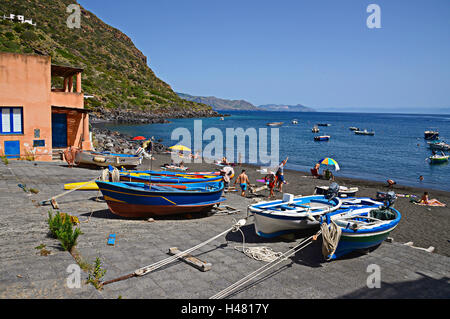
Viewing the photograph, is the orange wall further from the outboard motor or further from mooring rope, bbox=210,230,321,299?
mooring rope, bbox=210,230,321,299

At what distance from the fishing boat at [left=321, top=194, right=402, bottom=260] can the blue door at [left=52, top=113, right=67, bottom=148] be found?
20416 mm

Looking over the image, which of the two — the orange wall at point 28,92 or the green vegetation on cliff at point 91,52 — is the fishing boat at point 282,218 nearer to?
the orange wall at point 28,92

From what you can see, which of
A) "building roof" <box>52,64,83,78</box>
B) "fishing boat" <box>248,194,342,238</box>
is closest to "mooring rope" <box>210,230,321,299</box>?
"fishing boat" <box>248,194,342,238</box>

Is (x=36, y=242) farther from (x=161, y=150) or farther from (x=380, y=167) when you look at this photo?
(x=380, y=167)

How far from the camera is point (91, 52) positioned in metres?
101

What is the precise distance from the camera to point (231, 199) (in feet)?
54.8

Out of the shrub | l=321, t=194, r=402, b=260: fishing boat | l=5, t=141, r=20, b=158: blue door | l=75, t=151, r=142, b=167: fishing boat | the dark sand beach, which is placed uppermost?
l=5, t=141, r=20, b=158: blue door

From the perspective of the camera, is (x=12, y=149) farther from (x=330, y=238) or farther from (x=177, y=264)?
(x=330, y=238)

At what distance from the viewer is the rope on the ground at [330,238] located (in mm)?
8773

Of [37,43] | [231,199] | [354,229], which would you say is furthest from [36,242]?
[37,43]

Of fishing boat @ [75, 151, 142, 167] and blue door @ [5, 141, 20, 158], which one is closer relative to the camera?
blue door @ [5, 141, 20, 158]

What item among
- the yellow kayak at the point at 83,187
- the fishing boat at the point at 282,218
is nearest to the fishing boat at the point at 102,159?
the yellow kayak at the point at 83,187

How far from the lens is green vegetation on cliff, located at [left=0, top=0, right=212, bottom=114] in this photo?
6700cm

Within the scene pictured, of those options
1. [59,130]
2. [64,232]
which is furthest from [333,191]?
[59,130]
